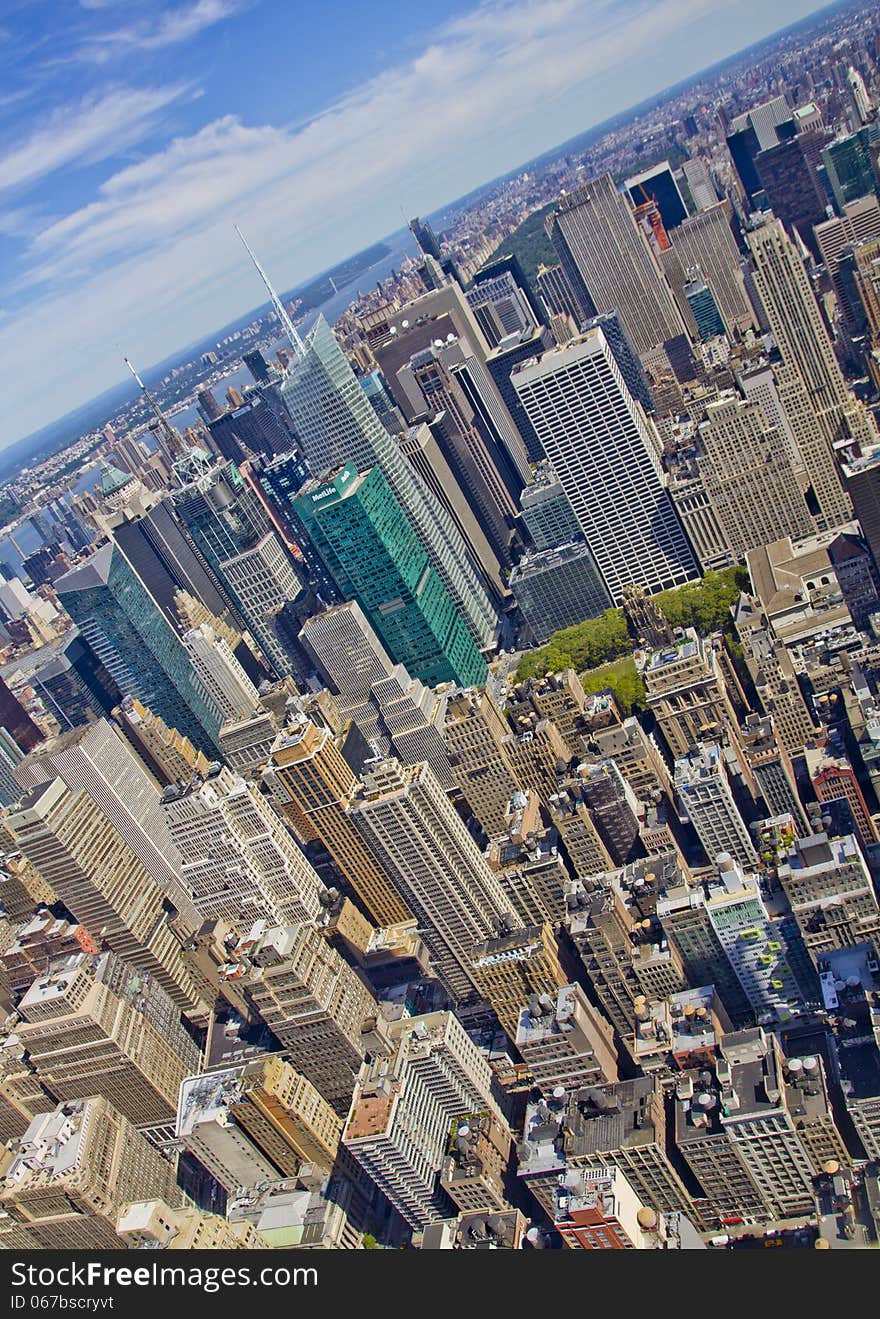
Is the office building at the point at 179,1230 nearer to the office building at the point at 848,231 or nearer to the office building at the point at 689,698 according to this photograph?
the office building at the point at 689,698

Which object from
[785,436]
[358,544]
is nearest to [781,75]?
[785,436]

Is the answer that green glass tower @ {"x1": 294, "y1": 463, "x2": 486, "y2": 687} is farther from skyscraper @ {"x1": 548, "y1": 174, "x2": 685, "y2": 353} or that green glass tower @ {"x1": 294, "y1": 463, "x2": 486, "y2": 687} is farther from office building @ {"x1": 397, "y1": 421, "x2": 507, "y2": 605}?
skyscraper @ {"x1": 548, "y1": 174, "x2": 685, "y2": 353}

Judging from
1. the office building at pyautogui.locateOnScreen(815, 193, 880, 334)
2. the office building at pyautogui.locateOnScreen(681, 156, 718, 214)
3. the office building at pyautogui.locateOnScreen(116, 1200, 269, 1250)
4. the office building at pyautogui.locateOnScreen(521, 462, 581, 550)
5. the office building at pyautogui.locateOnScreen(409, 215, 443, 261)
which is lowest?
the office building at pyautogui.locateOnScreen(116, 1200, 269, 1250)

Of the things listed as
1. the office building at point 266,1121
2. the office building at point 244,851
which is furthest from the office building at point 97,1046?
the office building at point 244,851

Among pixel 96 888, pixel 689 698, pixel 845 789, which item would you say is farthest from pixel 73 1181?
pixel 845 789

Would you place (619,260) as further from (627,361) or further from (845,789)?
(845,789)

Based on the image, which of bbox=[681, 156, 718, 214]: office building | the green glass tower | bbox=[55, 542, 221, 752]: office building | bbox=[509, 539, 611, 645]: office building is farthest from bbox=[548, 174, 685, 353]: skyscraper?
bbox=[55, 542, 221, 752]: office building
